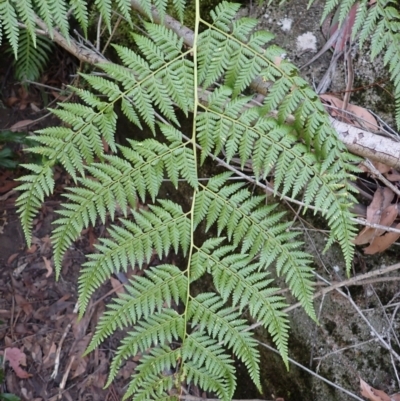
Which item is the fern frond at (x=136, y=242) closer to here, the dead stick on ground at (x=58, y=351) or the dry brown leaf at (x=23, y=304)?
the dead stick on ground at (x=58, y=351)

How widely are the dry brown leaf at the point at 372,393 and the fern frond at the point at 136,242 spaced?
124 cm

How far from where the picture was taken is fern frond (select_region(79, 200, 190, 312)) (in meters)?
1.75

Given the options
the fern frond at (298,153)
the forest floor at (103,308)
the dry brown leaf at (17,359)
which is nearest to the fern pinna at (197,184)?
the fern frond at (298,153)

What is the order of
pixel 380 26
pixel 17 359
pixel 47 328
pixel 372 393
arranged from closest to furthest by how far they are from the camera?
pixel 380 26, pixel 372 393, pixel 17 359, pixel 47 328

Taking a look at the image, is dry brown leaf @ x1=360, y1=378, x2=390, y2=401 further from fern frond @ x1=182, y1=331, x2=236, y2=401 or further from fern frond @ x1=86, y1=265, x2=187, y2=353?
fern frond @ x1=86, y1=265, x2=187, y2=353

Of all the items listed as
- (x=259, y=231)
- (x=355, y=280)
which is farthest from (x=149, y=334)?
(x=355, y=280)

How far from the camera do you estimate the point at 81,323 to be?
322 centimetres

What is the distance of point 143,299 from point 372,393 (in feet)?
4.25

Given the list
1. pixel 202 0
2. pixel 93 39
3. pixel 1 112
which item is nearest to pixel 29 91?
pixel 1 112

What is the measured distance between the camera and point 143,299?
177 centimetres

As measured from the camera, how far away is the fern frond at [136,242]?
5.75 ft

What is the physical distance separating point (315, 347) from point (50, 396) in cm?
170

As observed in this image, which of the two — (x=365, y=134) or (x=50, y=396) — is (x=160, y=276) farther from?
(x=50, y=396)

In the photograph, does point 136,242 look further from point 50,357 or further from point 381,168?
point 50,357
